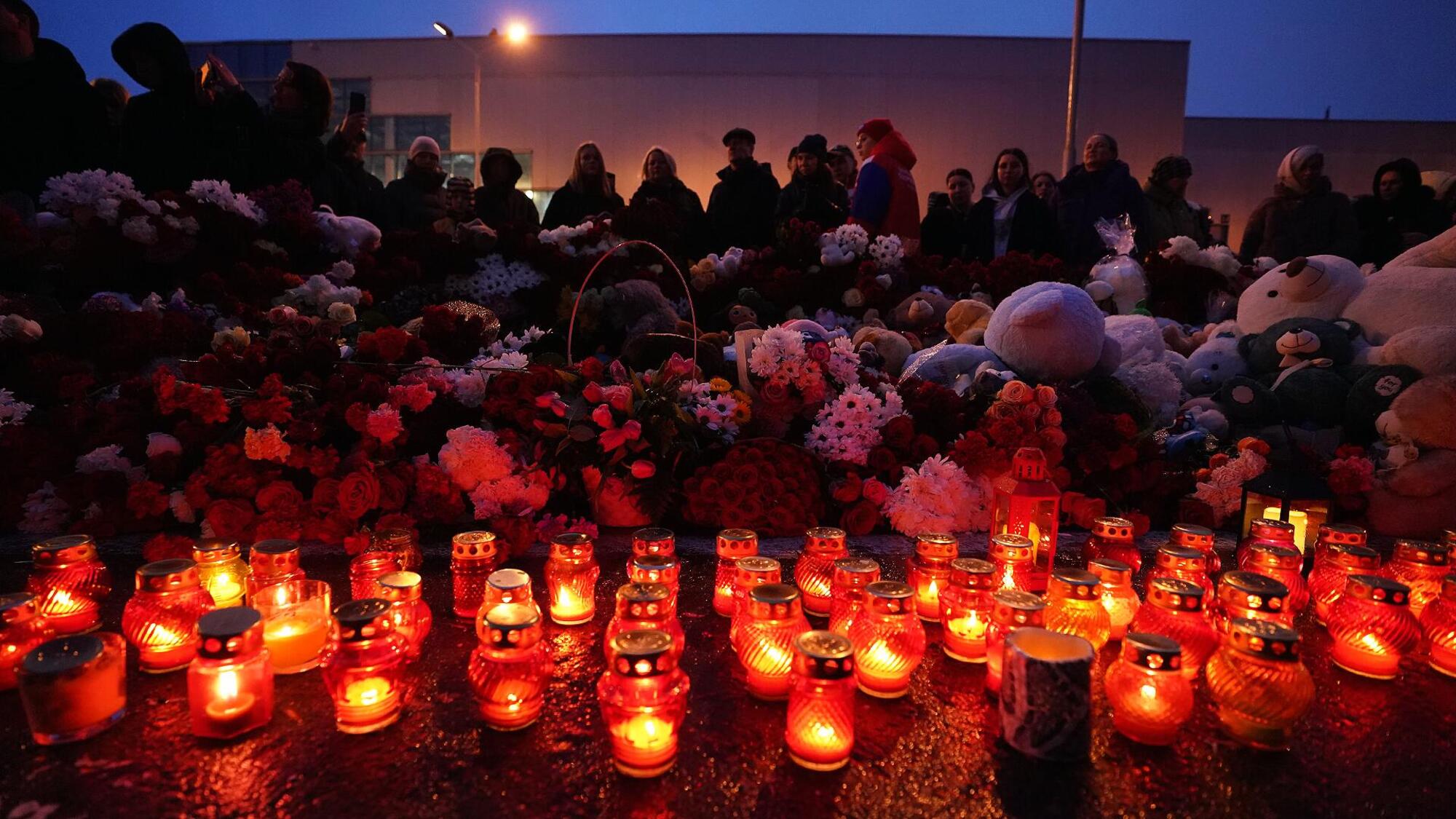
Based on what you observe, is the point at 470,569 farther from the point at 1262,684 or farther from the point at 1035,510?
the point at 1262,684

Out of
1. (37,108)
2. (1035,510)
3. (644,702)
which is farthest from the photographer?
(37,108)

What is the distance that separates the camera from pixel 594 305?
3.69m

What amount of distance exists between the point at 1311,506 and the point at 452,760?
232 centimetres

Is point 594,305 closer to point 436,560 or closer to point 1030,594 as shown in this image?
point 436,560

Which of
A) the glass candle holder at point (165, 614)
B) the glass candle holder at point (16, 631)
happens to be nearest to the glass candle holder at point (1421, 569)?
the glass candle holder at point (165, 614)

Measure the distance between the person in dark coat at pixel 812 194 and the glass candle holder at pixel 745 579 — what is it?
364cm

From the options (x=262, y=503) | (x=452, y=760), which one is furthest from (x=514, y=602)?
(x=262, y=503)

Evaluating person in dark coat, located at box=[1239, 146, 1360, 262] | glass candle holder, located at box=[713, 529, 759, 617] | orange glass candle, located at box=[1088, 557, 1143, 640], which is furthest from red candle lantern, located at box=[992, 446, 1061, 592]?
person in dark coat, located at box=[1239, 146, 1360, 262]

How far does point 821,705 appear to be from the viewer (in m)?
1.16

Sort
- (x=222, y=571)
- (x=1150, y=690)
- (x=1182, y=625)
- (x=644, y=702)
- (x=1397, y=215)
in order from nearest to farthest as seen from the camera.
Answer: (x=644, y=702)
(x=1150, y=690)
(x=1182, y=625)
(x=222, y=571)
(x=1397, y=215)

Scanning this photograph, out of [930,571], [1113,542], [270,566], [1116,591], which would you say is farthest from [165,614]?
[1113,542]

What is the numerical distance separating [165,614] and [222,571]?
0.80 feet

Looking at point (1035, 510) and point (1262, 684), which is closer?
point (1262, 684)

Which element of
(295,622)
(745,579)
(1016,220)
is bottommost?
(295,622)
